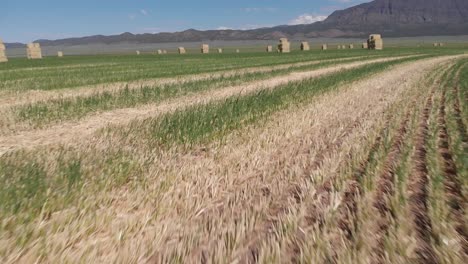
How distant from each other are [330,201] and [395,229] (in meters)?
0.68

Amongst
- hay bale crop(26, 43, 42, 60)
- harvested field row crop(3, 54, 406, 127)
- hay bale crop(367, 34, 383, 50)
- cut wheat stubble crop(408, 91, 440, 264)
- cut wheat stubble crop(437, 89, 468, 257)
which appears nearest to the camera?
cut wheat stubble crop(408, 91, 440, 264)

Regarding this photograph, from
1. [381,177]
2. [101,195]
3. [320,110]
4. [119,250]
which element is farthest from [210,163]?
[320,110]

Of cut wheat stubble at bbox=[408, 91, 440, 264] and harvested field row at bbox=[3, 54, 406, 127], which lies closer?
cut wheat stubble at bbox=[408, 91, 440, 264]

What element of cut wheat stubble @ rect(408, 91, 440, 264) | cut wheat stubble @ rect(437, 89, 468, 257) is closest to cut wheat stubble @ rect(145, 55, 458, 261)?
cut wheat stubble @ rect(408, 91, 440, 264)

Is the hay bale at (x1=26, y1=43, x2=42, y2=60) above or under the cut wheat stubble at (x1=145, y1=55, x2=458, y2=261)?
above

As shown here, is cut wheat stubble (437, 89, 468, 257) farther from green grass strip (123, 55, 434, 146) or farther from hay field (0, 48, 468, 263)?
green grass strip (123, 55, 434, 146)

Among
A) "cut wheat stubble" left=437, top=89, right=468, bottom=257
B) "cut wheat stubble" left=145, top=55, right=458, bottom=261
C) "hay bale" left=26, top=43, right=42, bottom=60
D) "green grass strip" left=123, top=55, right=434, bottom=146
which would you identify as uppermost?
"hay bale" left=26, top=43, right=42, bottom=60

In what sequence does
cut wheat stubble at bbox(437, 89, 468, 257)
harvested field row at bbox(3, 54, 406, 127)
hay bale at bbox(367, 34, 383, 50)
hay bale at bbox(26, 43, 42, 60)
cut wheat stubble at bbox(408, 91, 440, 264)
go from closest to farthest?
1. cut wheat stubble at bbox(408, 91, 440, 264)
2. cut wheat stubble at bbox(437, 89, 468, 257)
3. harvested field row at bbox(3, 54, 406, 127)
4. hay bale at bbox(26, 43, 42, 60)
5. hay bale at bbox(367, 34, 383, 50)

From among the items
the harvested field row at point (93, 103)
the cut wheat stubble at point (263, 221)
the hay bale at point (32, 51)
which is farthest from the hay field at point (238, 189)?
the hay bale at point (32, 51)

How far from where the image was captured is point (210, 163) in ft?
15.6

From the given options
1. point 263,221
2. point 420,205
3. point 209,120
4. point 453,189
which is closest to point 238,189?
point 263,221

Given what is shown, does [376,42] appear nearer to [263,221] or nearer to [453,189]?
[453,189]

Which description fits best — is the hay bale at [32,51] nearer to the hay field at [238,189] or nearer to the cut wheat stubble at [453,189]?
the hay field at [238,189]

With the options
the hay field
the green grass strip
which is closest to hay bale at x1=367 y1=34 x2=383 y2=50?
the green grass strip
